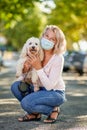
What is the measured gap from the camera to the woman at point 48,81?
940 cm

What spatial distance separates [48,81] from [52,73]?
0.53ft

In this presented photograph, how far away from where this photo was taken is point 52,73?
9.47 m

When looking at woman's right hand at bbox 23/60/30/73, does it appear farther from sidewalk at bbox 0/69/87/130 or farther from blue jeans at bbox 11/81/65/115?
sidewalk at bbox 0/69/87/130

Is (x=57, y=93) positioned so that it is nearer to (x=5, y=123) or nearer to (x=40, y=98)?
(x=40, y=98)

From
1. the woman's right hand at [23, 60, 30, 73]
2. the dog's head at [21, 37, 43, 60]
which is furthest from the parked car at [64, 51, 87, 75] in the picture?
the dog's head at [21, 37, 43, 60]

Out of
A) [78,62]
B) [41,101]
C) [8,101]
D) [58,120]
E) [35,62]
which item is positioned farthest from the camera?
[78,62]

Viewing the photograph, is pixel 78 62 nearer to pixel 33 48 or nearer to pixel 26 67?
pixel 26 67

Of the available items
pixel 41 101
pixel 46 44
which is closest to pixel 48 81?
pixel 41 101

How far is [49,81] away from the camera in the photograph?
941 centimetres

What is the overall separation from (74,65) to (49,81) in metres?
25.9

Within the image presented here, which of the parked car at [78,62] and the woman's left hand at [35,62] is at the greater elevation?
the woman's left hand at [35,62]

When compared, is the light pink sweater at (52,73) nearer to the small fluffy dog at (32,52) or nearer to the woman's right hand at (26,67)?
the small fluffy dog at (32,52)

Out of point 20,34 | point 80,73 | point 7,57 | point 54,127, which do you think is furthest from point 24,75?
point 20,34

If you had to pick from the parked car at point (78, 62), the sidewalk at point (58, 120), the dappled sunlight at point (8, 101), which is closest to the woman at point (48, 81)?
the sidewalk at point (58, 120)
